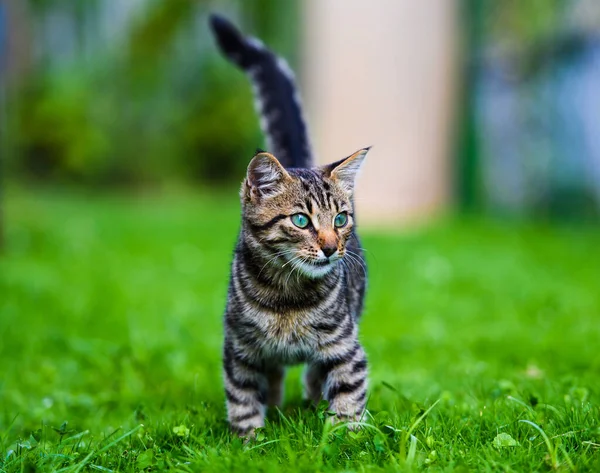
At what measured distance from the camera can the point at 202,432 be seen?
2734 millimetres

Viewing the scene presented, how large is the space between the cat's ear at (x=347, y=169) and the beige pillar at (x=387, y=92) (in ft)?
21.8

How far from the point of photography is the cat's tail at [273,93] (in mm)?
3352

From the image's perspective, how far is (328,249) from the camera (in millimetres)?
2617

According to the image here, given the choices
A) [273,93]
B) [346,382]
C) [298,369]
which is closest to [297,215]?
[346,382]

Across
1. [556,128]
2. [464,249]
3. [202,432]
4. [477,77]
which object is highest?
[477,77]

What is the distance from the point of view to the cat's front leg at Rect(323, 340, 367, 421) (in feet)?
8.82

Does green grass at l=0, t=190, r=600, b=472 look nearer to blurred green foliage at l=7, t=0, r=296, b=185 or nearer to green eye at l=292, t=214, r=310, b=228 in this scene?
green eye at l=292, t=214, r=310, b=228

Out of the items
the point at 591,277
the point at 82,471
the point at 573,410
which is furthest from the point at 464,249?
the point at 82,471

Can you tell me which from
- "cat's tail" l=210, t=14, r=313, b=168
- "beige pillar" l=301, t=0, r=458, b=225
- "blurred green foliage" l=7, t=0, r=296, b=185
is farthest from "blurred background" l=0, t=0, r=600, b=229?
"blurred green foliage" l=7, t=0, r=296, b=185

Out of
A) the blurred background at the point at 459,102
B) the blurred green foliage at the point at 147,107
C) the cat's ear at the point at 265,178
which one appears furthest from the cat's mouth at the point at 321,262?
the blurred green foliage at the point at 147,107

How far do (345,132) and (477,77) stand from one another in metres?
2.15

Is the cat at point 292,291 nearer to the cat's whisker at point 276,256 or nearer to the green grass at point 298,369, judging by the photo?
the cat's whisker at point 276,256

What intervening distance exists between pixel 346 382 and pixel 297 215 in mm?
659

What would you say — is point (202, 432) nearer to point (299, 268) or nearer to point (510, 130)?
point (299, 268)
